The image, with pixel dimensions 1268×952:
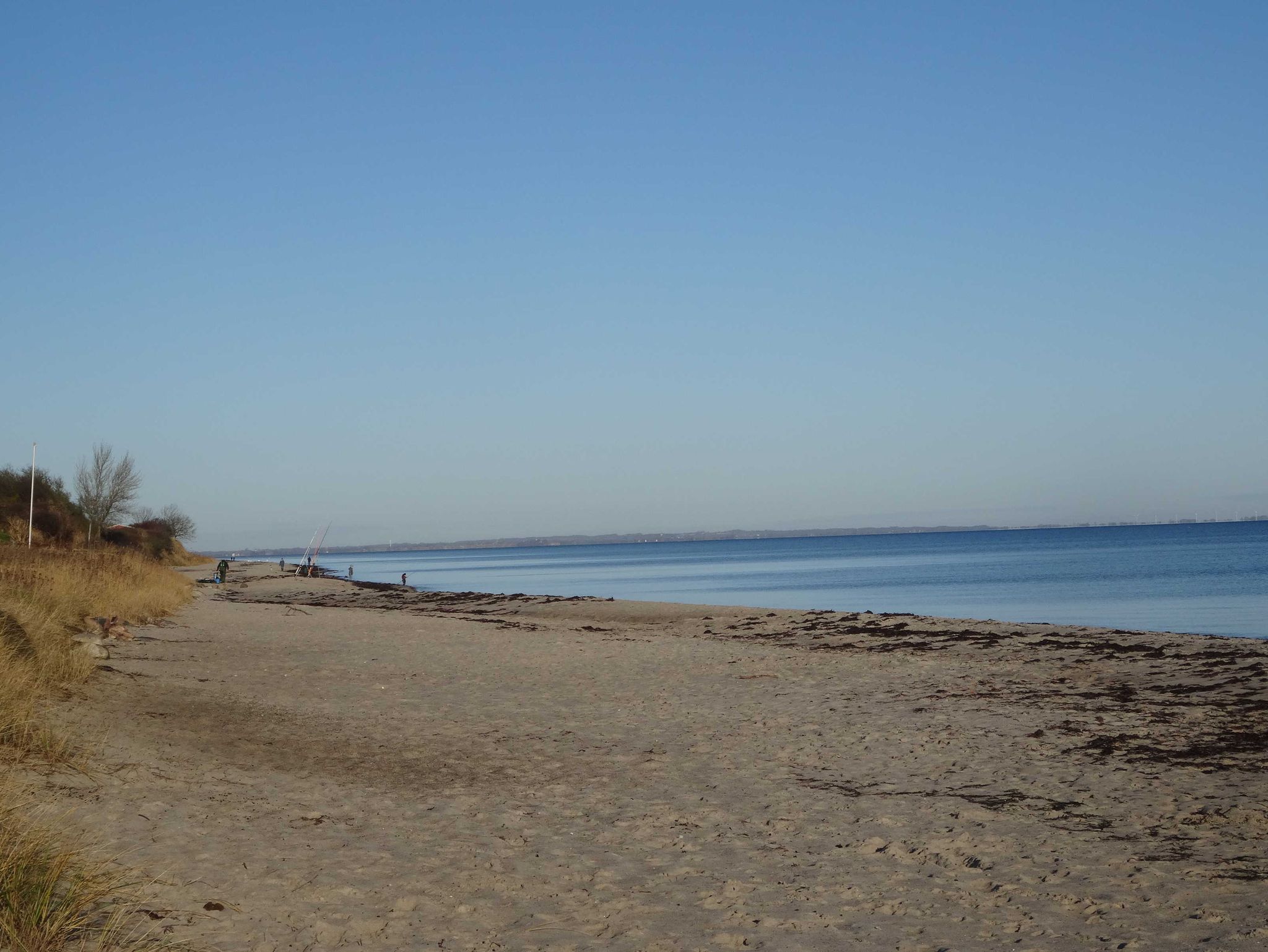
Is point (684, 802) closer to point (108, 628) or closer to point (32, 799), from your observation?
point (32, 799)

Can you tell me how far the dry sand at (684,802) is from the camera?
554cm

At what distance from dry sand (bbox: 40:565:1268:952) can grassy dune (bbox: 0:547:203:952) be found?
0.36 metres

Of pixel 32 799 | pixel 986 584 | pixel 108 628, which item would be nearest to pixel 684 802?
pixel 32 799

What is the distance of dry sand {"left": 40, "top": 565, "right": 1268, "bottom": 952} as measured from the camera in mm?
5535

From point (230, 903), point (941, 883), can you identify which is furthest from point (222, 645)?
point (941, 883)

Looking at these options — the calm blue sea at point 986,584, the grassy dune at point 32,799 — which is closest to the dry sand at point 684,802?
the grassy dune at point 32,799

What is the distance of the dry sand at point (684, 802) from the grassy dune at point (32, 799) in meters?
0.36

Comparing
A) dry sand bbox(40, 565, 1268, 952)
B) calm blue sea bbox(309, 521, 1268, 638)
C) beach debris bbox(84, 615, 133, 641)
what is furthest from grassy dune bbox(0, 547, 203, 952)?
calm blue sea bbox(309, 521, 1268, 638)

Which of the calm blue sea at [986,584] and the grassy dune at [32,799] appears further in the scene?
the calm blue sea at [986,584]

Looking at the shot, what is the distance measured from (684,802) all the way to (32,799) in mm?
4484

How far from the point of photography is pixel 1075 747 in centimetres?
1017

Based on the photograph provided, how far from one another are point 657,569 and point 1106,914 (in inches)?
3457

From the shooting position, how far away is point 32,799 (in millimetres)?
6199

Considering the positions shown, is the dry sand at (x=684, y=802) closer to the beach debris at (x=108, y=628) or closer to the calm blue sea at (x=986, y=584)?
the beach debris at (x=108, y=628)
